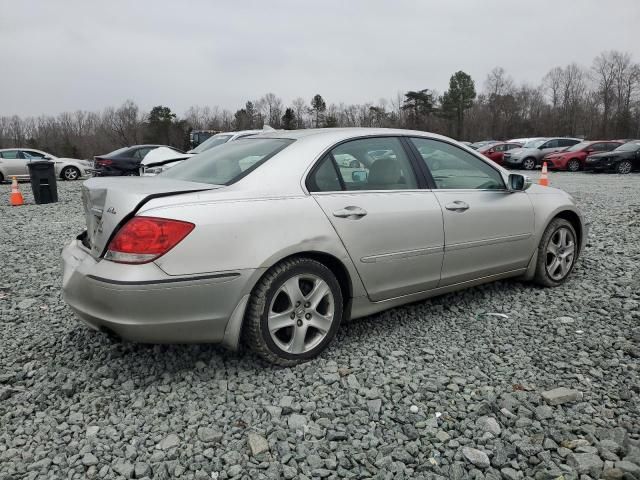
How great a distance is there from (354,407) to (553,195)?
295 centimetres

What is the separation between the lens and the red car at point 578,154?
21984mm

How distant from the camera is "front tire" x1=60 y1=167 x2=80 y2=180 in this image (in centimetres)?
2016

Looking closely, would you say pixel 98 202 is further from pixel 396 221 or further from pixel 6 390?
pixel 396 221

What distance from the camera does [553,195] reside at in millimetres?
4445

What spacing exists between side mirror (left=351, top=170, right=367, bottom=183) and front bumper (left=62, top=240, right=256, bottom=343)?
1.01 metres

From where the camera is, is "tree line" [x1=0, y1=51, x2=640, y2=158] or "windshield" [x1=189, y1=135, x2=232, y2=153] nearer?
"windshield" [x1=189, y1=135, x2=232, y2=153]

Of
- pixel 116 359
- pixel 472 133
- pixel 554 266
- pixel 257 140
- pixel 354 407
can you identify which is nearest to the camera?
pixel 354 407

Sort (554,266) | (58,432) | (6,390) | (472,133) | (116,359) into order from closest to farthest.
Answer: (58,432), (6,390), (116,359), (554,266), (472,133)

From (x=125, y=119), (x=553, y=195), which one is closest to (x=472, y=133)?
(x=125, y=119)

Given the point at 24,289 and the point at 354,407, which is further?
the point at 24,289

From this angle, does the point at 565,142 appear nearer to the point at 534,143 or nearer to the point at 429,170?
the point at 534,143

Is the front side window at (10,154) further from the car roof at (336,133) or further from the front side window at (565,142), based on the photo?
the front side window at (565,142)

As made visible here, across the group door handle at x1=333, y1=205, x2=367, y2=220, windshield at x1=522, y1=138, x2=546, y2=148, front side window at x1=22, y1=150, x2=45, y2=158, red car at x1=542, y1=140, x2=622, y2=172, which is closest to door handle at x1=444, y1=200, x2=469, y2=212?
door handle at x1=333, y1=205, x2=367, y2=220

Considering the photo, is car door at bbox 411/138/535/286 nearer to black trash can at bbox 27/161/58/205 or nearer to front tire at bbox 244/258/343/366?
front tire at bbox 244/258/343/366
